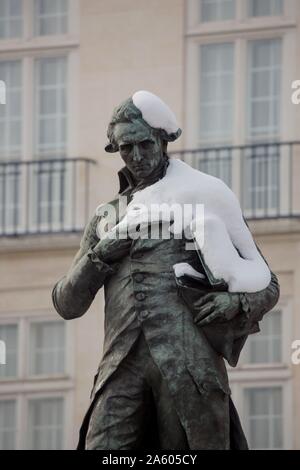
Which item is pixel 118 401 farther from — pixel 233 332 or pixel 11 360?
pixel 11 360

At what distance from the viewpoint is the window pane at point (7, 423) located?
4000 centimetres

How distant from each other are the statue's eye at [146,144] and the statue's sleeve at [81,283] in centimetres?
50

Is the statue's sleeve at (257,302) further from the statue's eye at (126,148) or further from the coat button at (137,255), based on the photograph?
the statue's eye at (126,148)

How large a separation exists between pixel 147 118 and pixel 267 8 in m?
25.0

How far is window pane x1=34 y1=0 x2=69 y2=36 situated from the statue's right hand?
26326 mm

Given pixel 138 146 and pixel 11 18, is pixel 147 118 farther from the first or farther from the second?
pixel 11 18

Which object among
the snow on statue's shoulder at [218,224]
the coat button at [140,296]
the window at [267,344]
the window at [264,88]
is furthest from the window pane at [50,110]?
the coat button at [140,296]

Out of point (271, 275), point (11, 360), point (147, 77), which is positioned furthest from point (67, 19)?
point (271, 275)

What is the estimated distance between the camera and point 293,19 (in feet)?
132

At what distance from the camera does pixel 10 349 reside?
132 feet

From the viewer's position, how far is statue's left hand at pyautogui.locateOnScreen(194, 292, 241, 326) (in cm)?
1530

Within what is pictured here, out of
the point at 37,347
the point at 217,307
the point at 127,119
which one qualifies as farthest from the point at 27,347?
the point at 217,307
